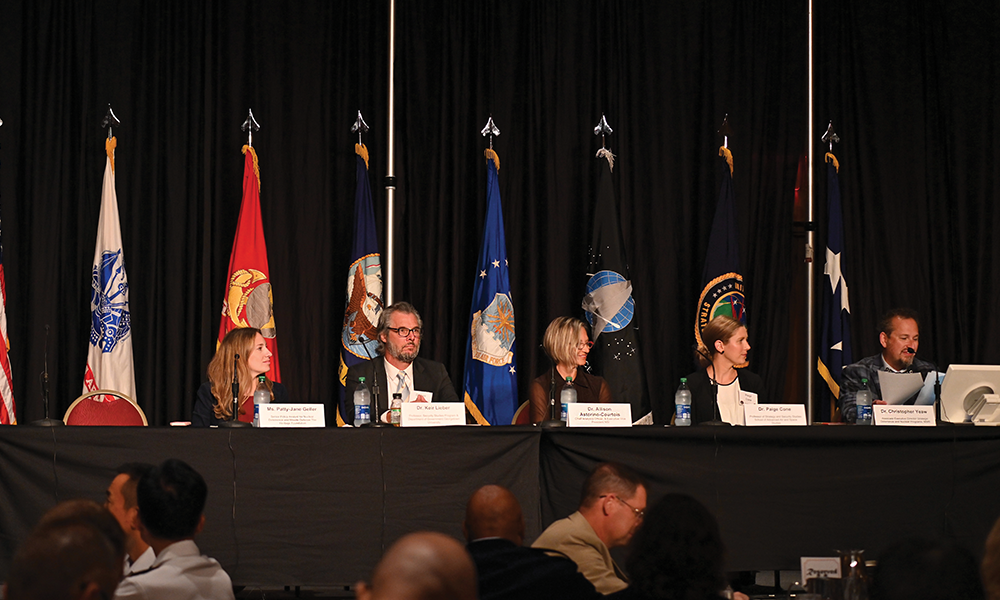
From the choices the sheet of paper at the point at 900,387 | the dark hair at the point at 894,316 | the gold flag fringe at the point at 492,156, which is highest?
the gold flag fringe at the point at 492,156

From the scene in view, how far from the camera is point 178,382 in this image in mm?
6312

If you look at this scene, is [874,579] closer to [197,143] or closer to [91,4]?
[197,143]

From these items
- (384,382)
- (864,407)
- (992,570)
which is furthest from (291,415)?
(992,570)

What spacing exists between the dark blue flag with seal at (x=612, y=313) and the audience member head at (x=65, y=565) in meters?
4.49

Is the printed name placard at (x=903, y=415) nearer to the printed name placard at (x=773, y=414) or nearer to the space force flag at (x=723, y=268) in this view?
the printed name placard at (x=773, y=414)

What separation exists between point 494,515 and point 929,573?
1393 millimetres

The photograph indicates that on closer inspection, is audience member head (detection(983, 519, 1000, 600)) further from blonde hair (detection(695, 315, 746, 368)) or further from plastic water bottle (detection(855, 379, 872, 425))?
blonde hair (detection(695, 315, 746, 368))

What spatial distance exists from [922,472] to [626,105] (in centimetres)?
354

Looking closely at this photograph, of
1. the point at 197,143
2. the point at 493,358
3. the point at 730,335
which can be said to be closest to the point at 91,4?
the point at 197,143

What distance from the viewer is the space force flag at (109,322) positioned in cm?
591

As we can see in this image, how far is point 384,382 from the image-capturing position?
5.22 metres

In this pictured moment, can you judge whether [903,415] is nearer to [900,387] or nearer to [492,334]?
[900,387]

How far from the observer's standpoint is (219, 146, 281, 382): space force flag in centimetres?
596

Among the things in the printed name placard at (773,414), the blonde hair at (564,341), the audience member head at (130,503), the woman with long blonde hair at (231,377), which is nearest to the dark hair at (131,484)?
the audience member head at (130,503)
